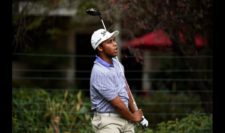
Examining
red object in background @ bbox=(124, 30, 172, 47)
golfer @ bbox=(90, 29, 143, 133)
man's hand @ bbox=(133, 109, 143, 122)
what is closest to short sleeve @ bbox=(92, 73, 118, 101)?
golfer @ bbox=(90, 29, 143, 133)

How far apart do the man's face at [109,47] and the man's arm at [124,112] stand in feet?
1.55

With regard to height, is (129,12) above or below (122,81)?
above

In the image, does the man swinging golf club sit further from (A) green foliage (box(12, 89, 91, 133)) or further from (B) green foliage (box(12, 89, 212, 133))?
(A) green foliage (box(12, 89, 91, 133))

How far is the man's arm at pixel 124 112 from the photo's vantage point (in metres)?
6.36

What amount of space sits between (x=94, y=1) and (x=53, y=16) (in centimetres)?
180

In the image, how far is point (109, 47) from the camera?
6.55 m

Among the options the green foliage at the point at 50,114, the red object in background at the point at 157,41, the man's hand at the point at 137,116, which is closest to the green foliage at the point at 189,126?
the green foliage at the point at 50,114

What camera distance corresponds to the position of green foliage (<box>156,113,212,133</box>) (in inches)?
343

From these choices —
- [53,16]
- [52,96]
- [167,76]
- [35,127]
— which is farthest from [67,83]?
[35,127]

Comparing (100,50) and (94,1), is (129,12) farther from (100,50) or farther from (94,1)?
(100,50)

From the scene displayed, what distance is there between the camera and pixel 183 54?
34.8ft

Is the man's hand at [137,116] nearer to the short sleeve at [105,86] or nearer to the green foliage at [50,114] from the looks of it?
the short sleeve at [105,86]

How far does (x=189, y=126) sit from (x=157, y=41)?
4.20 meters

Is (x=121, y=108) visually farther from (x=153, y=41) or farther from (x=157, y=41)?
(x=153, y=41)
